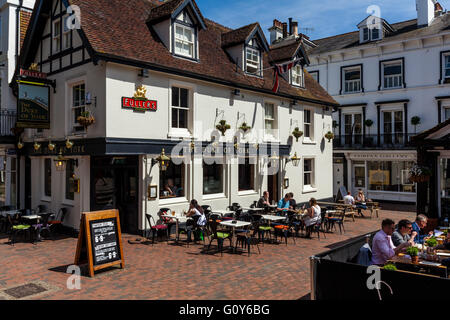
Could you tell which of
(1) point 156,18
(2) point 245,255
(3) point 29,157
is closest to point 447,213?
(2) point 245,255

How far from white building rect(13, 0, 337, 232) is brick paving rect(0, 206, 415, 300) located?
2.42m

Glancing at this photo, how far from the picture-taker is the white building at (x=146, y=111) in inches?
491

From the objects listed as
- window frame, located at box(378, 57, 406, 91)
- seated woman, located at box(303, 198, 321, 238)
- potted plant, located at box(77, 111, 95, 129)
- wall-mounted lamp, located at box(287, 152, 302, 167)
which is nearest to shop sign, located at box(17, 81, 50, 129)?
potted plant, located at box(77, 111, 95, 129)

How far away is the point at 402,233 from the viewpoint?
26.3 feet

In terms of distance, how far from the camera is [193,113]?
1465 cm

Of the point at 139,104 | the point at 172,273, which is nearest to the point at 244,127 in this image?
the point at 139,104

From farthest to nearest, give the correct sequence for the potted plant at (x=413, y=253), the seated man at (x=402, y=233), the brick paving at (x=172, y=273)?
the seated man at (x=402, y=233)
the brick paving at (x=172, y=273)
the potted plant at (x=413, y=253)

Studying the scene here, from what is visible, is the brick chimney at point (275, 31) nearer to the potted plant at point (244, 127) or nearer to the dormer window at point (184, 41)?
the potted plant at point (244, 127)

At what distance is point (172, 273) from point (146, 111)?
21.1 feet

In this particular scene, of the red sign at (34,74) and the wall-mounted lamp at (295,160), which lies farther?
the wall-mounted lamp at (295,160)

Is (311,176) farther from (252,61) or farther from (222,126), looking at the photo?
(222,126)

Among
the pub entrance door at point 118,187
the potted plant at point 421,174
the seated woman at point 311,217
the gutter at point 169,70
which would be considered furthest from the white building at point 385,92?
the pub entrance door at point 118,187

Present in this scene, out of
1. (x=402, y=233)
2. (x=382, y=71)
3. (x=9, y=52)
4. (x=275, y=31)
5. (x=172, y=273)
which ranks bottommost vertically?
(x=172, y=273)

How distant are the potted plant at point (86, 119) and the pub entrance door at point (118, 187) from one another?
4.84 ft
